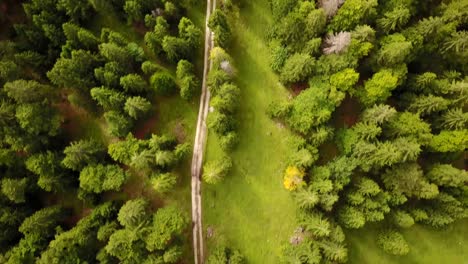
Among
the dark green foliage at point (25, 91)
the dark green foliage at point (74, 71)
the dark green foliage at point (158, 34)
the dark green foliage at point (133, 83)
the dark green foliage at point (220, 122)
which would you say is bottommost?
the dark green foliage at point (25, 91)

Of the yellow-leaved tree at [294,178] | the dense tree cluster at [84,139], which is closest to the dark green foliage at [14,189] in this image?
the dense tree cluster at [84,139]

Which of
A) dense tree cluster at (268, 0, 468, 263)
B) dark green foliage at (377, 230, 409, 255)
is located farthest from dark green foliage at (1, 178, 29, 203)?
dark green foliage at (377, 230, 409, 255)

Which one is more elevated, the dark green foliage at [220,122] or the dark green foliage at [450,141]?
the dark green foliage at [450,141]

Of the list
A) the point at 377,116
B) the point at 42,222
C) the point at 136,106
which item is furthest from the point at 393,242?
the point at 42,222

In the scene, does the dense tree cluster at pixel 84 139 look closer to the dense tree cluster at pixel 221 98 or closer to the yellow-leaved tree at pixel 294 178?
the dense tree cluster at pixel 221 98

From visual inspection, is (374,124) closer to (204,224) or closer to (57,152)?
(204,224)

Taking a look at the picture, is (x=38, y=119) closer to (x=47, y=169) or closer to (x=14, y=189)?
(x=47, y=169)
